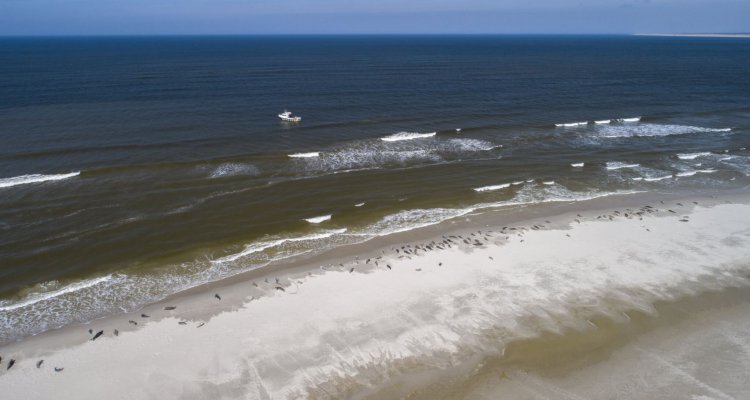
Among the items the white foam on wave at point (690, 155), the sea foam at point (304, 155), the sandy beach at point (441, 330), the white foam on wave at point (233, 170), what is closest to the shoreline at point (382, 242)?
the sandy beach at point (441, 330)

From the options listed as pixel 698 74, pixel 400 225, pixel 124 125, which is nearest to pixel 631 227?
pixel 400 225

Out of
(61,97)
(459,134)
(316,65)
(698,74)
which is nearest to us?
(459,134)

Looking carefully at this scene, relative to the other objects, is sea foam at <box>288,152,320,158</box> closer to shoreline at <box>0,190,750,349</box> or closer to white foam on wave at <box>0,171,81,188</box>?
shoreline at <box>0,190,750,349</box>

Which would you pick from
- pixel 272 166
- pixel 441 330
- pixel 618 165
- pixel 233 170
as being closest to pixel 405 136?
pixel 272 166

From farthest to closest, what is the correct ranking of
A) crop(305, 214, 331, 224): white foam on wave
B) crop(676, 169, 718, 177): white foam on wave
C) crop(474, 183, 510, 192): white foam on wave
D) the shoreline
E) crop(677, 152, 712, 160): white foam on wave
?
1. crop(677, 152, 712, 160): white foam on wave
2. crop(676, 169, 718, 177): white foam on wave
3. crop(474, 183, 510, 192): white foam on wave
4. crop(305, 214, 331, 224): white foam on wave
5. the shoreline

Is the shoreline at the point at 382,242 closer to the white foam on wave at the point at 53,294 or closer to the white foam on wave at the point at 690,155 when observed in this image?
the white foam on wave at the point at 53,294

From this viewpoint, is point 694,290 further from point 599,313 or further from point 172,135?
point 172,135

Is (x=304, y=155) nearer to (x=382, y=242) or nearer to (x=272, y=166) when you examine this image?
(x=272, y=166)

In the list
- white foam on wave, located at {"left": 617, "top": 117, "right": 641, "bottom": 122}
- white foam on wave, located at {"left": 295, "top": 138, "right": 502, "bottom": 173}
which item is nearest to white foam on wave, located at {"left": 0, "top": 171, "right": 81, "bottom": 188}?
white foam on wave, located at {"left": 295, "top": 138, "right": 502, "bottom": 173}
